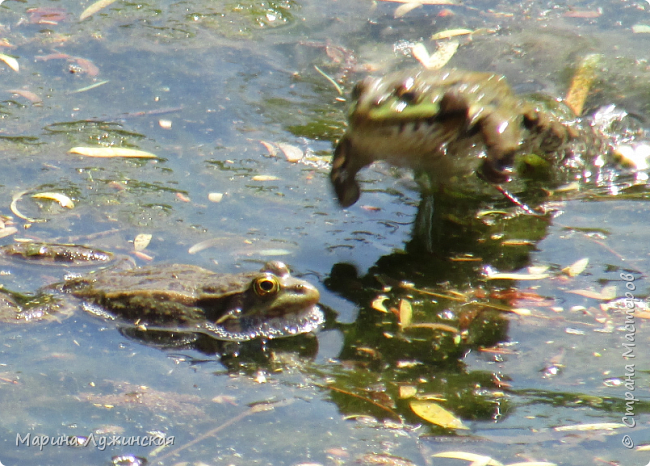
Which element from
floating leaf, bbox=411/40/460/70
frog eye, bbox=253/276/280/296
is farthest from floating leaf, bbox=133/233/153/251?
floating leaf, bbox=411/40/460/70

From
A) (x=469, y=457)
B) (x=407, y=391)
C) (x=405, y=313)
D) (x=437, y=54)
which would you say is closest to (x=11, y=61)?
(x=437, y=54)

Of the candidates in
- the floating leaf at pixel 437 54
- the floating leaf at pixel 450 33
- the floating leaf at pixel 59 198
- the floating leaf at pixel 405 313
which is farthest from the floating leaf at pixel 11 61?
the floating leaf at pixel 405 313

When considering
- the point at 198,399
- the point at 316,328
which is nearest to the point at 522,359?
the point at 316,328

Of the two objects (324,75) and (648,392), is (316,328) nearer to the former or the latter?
(648,392)

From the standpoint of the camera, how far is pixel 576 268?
380 cm

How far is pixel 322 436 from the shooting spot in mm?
2770

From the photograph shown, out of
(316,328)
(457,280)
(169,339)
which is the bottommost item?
(169,339)

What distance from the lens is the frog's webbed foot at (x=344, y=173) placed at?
377cm

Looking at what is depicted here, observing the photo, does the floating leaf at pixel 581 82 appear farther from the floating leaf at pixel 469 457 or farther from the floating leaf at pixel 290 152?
the floating leaf at pixel 469 457

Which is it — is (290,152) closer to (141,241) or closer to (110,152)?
(110,152)

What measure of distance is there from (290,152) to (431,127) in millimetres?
1668

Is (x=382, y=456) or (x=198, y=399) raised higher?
(x=382, y=456)

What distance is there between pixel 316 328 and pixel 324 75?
11.0 feet

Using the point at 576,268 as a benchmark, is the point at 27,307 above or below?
below
